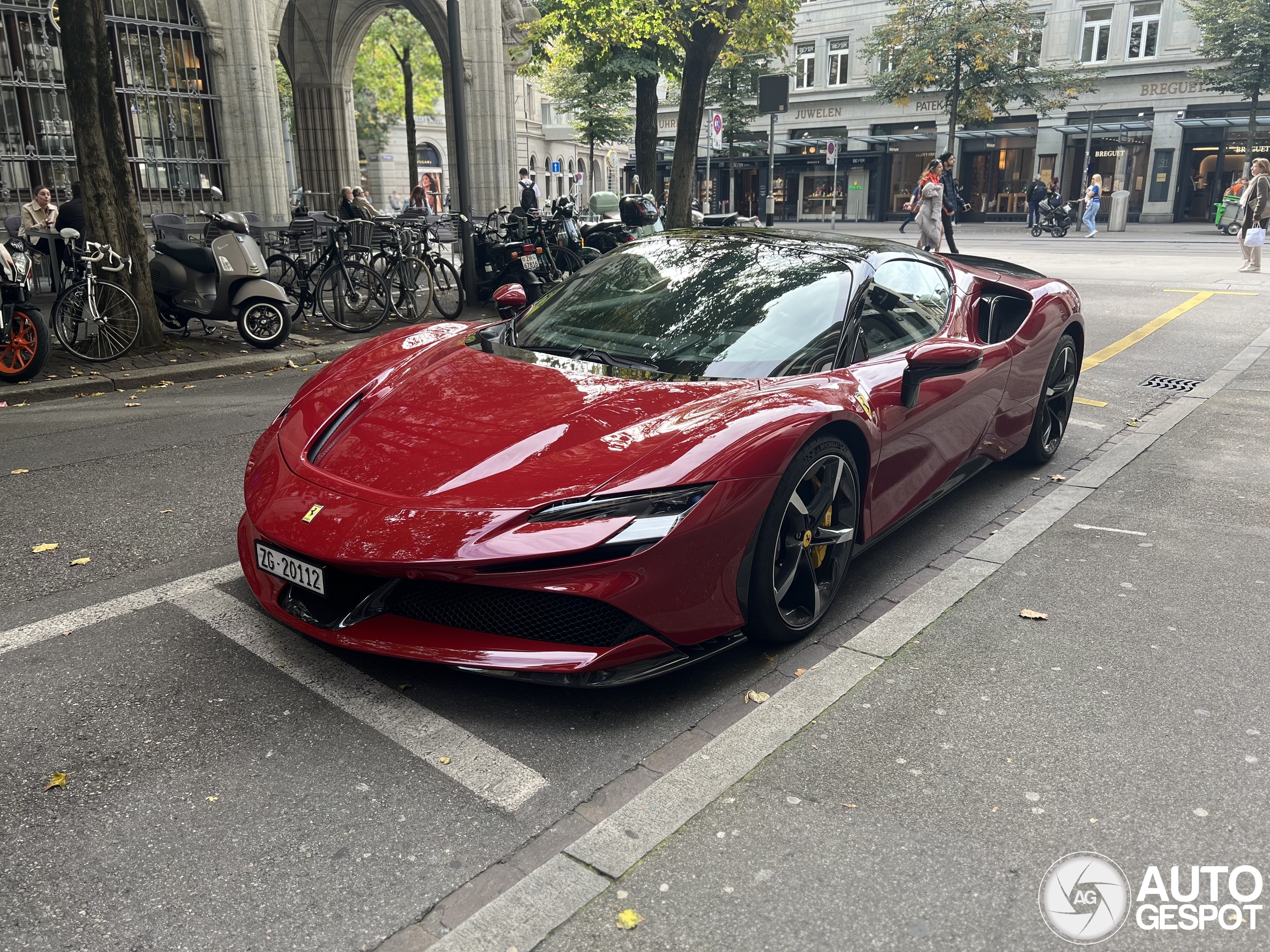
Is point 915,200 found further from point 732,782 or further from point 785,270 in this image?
point 732,782

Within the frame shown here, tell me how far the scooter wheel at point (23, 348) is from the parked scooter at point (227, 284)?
1462 millimetres

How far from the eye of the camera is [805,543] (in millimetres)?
3398

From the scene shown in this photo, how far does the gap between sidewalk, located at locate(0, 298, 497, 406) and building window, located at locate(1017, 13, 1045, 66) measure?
35.5 metres

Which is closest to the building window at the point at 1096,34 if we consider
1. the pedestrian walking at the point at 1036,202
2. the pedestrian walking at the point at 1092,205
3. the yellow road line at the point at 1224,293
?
the pedestrian walking at the point at 1036,202

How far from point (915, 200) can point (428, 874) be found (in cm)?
2119

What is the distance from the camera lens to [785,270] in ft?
13.6

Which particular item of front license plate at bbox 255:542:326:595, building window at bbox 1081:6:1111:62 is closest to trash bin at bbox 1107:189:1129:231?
building window at bbox 1081:6:1111:62

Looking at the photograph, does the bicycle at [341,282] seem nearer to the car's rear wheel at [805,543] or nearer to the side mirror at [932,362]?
the side mirror at [932,362]

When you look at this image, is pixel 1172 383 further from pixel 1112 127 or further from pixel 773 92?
pixel 1112 127

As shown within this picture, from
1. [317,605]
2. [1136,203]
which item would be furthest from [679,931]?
[1136,203]

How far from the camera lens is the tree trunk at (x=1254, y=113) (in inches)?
1315

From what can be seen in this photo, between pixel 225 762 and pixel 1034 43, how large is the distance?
4614 centimetres

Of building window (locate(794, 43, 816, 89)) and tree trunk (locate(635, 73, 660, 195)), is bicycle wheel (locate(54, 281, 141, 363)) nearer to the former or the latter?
tree trunk (locate(635, 73, 660, 195))

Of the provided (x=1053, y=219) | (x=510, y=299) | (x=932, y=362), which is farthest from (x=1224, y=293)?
(x=1053, y=219)
